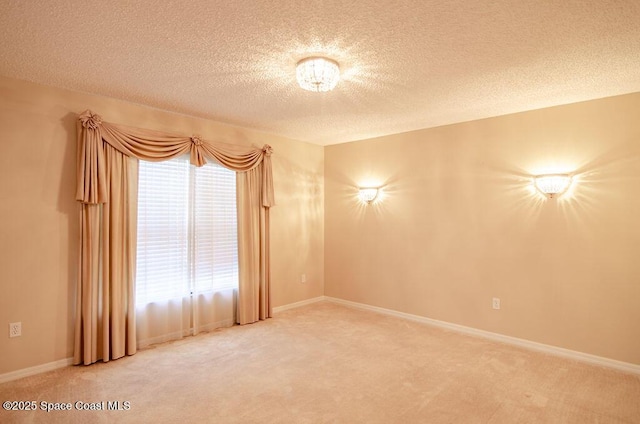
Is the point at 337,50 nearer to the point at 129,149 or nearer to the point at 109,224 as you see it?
the point at 129,149

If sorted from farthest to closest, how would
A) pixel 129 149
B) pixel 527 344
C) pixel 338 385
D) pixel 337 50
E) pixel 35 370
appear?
pixel 527 344, pixel 129 149, pixel 35 370, pixel 338 385, pixel 337 50

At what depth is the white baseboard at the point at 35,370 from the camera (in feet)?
9.21

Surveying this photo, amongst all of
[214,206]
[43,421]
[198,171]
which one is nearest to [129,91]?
[198,171]

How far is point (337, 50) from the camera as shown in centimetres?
238

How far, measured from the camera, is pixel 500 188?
3.87m

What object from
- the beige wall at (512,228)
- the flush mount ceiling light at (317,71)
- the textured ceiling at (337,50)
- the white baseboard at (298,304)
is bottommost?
the white baseboard at (298,304)

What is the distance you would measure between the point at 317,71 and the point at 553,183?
2.61 m

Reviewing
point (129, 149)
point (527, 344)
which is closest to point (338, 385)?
point (527, 344)

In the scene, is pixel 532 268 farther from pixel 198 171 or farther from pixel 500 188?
pixel 198 171

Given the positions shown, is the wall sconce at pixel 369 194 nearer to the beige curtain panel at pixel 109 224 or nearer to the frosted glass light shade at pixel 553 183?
the frosted glass light shade at pixel 553 183

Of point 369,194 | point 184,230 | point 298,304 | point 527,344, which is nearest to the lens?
point 527,344

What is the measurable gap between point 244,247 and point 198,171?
3.72 ft

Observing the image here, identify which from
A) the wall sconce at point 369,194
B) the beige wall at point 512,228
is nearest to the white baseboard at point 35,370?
the beige wall at point 512,228

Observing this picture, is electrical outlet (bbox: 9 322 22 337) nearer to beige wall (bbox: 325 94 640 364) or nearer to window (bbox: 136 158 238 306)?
window (bbox: 136 158 238 306)
